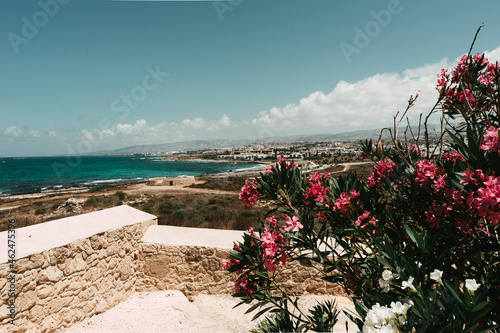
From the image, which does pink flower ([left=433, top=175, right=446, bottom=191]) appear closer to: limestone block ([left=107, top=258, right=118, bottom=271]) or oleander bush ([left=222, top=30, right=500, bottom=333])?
oleander bush ([left=222, top=30, right=500, bottom=333])

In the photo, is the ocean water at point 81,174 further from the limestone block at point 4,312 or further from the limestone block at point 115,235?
the limestone block at point 4,312

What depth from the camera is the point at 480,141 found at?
4.97ft

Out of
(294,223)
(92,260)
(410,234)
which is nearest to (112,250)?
(92,260)

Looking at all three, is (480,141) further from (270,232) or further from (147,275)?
(147,275)

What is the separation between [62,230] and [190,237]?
2076 mm

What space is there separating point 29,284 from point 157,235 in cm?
203

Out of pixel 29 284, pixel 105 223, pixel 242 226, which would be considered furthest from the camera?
pixel 242 226

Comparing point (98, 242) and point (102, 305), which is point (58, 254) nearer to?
point (98, 242)

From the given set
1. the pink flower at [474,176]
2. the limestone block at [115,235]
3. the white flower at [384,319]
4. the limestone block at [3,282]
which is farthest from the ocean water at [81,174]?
the pink flower at [474,176]

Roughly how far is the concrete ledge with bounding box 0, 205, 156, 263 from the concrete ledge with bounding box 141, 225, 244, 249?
0.41 meters

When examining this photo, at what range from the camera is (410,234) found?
1.34 meters

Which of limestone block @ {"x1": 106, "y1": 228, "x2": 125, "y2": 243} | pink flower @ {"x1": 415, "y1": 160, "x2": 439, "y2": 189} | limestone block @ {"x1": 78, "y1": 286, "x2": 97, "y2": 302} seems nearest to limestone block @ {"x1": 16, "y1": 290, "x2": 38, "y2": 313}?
limestone block @ {"x1": 78, "y1": 286, "x2": 97, "y2": 302}

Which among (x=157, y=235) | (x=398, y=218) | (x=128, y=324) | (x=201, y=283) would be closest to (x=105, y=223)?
(x=157, y=235)

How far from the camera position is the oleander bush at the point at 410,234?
3.16 feet
